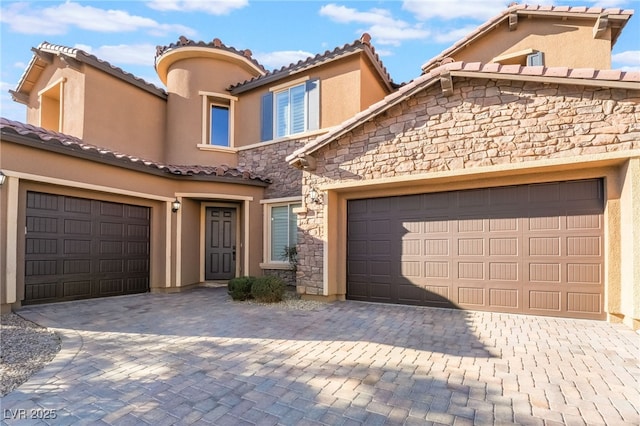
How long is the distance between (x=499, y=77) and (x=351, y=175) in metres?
3.67

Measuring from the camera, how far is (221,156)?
1214 centimetres

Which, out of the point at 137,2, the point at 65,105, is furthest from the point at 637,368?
the point at 65,105

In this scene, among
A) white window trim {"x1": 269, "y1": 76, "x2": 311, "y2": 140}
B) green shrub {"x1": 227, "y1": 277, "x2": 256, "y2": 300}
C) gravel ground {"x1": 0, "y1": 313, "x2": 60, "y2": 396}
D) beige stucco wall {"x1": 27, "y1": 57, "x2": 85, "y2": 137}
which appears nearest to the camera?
gravel ground {"x1": 0, "y1": 313, "x2": 60, "y2": 396}

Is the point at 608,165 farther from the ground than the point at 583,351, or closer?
farther from the ground

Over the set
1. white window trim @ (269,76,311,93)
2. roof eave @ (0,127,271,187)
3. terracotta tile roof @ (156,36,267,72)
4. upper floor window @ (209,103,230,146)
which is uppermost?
terracotta tile roof @ (156,36,267,72)

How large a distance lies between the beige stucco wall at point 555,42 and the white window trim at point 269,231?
7.90 metres

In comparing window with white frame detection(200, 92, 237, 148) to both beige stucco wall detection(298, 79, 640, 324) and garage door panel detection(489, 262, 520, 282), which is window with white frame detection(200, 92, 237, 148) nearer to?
beige stucco wall detection(298, 79, 640, 324)

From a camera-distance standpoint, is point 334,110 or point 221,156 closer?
point 334,110

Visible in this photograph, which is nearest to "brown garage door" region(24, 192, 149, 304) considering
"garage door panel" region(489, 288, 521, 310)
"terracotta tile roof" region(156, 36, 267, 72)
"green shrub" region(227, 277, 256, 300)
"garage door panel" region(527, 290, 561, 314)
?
"green shrub" region(227, 277, 256, 300)

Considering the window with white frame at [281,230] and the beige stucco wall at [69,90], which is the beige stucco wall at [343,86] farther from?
the beige stucco wall at [69,90]

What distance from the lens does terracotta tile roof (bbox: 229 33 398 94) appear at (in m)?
9.88

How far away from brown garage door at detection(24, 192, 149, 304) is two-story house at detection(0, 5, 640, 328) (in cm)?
4

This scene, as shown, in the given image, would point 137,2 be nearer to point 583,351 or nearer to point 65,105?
point 65,105

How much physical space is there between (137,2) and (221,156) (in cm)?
522
